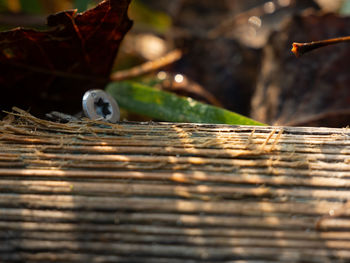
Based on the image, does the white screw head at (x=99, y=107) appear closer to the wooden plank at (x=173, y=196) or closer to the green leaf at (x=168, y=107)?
the wooden plank at (x=173, y=196)

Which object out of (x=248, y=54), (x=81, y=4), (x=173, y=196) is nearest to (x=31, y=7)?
(x=81, y=4)

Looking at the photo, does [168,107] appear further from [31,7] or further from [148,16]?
[148,16]

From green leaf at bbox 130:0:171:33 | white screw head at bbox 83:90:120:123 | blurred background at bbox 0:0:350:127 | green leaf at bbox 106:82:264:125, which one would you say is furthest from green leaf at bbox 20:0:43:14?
white screw head at bbox 83:90:120:123

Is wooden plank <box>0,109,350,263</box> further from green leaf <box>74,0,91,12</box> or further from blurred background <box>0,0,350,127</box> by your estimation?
green leaf <box>74,0,91,12</box>

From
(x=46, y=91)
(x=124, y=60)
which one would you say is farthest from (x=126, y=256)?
(x=124, y=60)

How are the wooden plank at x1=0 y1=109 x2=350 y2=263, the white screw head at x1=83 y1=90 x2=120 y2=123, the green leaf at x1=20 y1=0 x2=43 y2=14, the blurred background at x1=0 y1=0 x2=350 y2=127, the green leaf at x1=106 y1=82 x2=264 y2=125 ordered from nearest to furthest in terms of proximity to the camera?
the wooden plank at x1=0 y1=109 x2=350 y2=263, the white screw head at x1=83 y1=90 x2=120 y2=123, the green leaf at x1=106 y1=82 x2=264 y2=125, the blurred background at x1=0 y1=0 x2=350 y2=127, the green leaf at x1=20 y1=0 x2=43 y2=14

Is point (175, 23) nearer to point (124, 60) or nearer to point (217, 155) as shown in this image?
point (124, 60)
